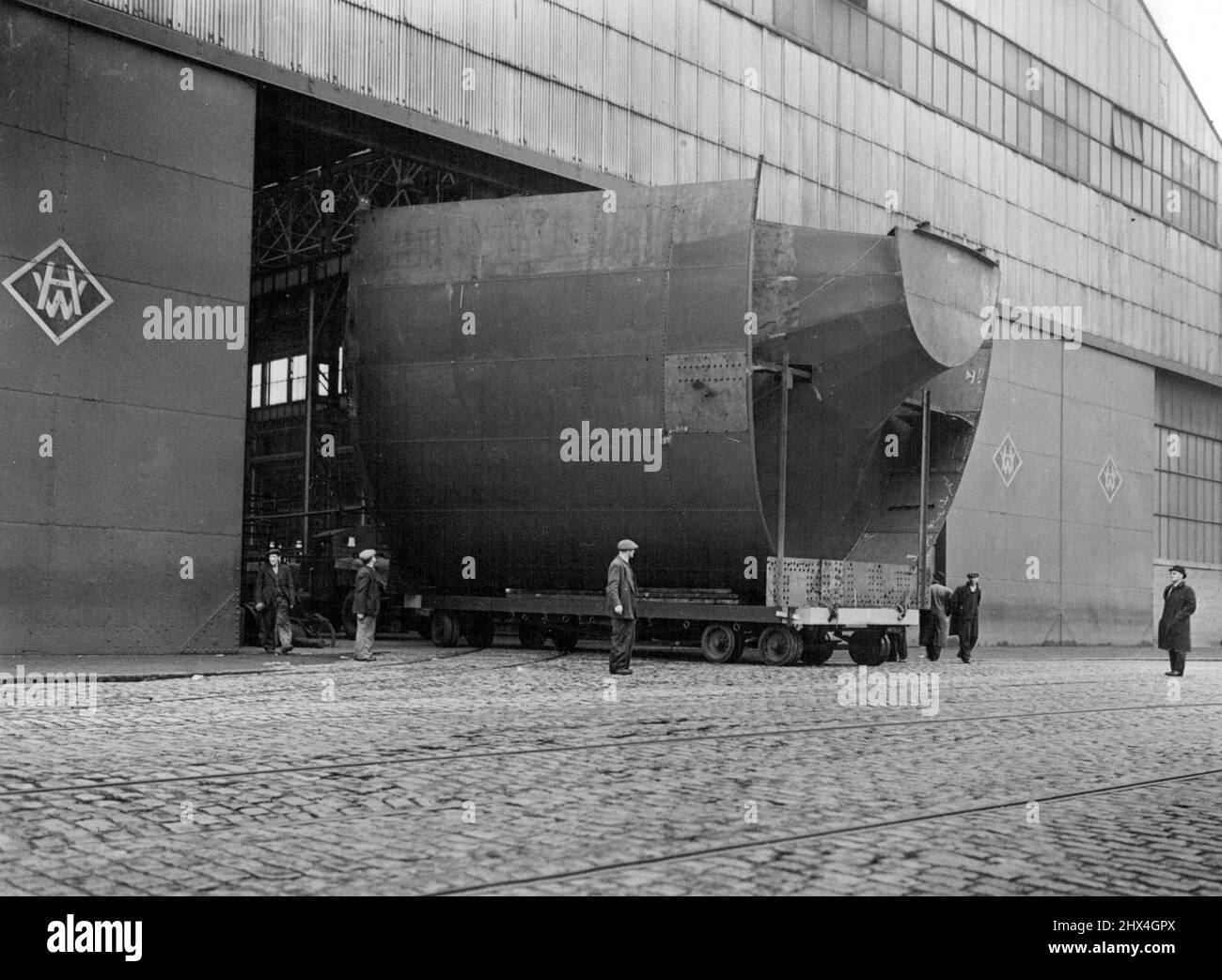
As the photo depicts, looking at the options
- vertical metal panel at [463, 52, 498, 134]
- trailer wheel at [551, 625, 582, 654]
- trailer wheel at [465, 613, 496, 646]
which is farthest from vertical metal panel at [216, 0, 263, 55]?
trailer wheel at [551, 625, 582, 654]

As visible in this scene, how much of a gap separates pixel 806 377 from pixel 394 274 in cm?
632

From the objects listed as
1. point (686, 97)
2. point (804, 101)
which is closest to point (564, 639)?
point (686, 97)

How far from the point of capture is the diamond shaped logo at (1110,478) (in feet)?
128

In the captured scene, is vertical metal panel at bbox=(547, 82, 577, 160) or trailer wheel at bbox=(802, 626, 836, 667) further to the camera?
vertical metal panel at bbox=(547, 82, 577, 160)

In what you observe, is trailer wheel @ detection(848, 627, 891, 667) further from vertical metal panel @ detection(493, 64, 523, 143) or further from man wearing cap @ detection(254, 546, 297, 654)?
vertical metal panel @ detection(493, 64, 523, 143)

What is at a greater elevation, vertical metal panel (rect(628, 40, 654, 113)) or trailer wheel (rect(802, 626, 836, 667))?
vertical metal panel (rect(628, 40, 654, 113))

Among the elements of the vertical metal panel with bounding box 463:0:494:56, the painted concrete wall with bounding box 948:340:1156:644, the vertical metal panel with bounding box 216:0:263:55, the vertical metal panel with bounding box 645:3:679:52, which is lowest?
the painted concrete wall with bounding box 948:340:1156:644

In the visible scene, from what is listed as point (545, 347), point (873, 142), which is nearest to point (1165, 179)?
point (873, 142)

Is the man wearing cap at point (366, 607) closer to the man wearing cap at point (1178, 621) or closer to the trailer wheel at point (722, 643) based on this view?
the trailer wheel at point (722, 643)

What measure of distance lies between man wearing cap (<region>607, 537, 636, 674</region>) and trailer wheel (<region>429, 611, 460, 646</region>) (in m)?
6.54

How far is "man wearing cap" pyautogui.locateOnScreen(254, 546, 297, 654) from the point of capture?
71.2 ft
